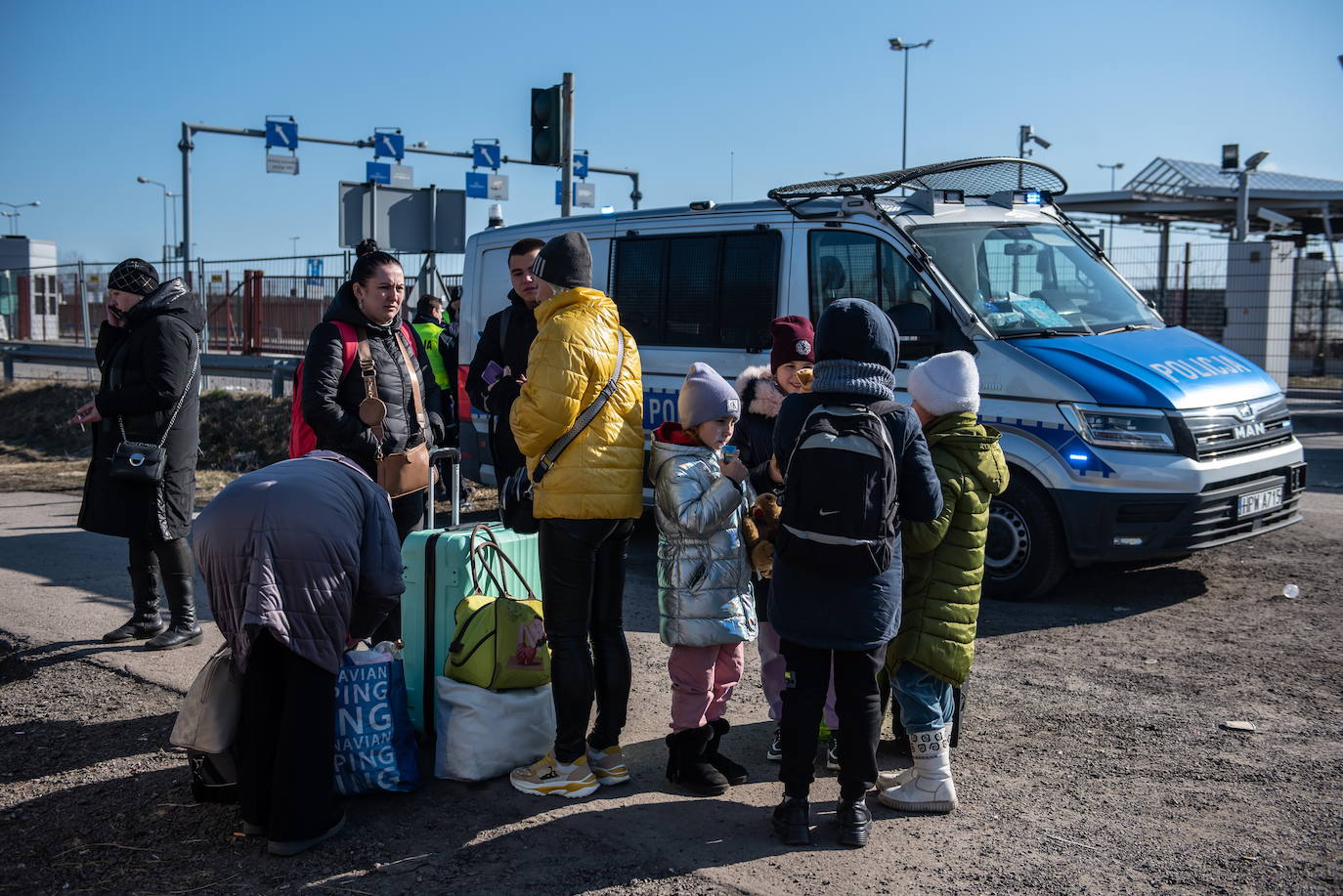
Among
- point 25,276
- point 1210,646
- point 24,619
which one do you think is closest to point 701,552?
point 1210,646

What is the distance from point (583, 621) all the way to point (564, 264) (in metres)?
1.22

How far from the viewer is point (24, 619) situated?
6406mm

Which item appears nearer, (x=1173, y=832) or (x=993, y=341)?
(x=1173, y=832)

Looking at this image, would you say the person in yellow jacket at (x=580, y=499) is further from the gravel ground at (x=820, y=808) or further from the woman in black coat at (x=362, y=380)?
the woman in black coat at (x=362, y=380)

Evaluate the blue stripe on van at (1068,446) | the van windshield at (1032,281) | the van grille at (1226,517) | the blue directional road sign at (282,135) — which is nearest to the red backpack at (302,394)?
the van windshield at (1032,281)

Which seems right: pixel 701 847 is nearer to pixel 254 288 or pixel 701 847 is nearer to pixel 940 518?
pixel 940 518

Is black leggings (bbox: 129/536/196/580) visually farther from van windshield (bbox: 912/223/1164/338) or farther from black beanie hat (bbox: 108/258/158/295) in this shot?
van windshield (bbox: 912/223/1164/338)

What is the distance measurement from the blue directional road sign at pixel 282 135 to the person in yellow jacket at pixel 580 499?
24622mm

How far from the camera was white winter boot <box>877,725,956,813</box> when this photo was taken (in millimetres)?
3943

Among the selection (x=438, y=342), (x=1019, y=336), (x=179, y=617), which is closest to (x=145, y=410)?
(x=179, y=617)

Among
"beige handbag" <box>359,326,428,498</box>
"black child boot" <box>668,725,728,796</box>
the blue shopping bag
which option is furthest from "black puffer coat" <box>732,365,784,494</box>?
the blue shopping bag

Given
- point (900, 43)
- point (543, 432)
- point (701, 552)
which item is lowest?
point (701, 552)

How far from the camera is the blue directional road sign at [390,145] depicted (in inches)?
1074

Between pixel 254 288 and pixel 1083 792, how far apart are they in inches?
671
